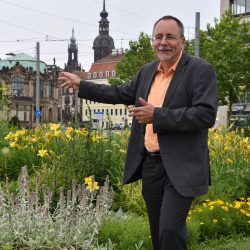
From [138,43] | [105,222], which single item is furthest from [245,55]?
[105,222]

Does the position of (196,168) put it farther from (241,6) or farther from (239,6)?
(239,6)

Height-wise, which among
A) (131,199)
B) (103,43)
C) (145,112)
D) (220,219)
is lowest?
(220,219)

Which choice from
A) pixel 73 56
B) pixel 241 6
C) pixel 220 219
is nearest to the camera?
pixel 220 219

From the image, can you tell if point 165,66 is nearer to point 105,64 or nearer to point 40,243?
point 40,243

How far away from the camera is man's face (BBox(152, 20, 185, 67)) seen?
10.3ft

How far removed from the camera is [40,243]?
4.02 metres

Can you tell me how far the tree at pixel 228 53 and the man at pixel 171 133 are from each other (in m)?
27.2

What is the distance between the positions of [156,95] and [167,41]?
327mm

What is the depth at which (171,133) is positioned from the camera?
3051 millimetres

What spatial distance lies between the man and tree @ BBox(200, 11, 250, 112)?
27.2m

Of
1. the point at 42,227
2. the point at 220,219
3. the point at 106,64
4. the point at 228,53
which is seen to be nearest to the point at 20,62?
the point at 106,64

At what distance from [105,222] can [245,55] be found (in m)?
28.0

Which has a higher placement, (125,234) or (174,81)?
(174,81)

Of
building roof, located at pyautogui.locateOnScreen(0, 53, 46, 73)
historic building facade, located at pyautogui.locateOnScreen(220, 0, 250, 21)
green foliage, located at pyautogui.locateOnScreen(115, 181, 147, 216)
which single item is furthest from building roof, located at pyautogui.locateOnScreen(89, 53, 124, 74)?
green foliage, located at pyautogui.locateOnScreen(115, 181, 147, 216)
